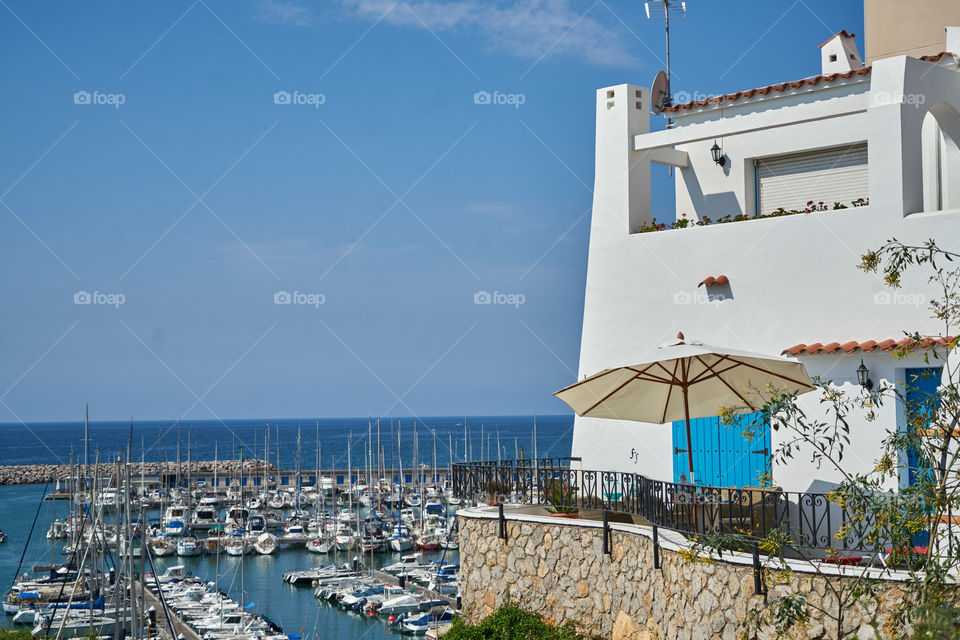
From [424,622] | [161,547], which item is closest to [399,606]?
[424,622]

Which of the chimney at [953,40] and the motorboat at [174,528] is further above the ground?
the chimney at [953,40]

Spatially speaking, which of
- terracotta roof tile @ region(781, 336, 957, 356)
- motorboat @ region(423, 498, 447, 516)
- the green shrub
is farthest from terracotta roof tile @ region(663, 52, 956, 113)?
motorboat @ region(423, 498, 447, 516)

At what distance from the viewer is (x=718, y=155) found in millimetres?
19297

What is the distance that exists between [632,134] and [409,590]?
36.6m

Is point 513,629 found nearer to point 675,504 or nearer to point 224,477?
point 675,504

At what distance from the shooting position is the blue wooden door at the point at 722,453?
54.0 ft

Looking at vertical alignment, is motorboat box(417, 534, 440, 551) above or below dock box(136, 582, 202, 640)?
above

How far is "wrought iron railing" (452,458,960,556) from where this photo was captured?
1273cm

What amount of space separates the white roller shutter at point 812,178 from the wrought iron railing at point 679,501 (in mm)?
6359

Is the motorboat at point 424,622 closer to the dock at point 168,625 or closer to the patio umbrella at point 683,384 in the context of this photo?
the dock at point 168,625

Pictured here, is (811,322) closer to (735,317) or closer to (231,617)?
(735,317)

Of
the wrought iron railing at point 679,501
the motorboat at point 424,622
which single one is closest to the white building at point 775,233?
the wrought iron railing at point 679,501

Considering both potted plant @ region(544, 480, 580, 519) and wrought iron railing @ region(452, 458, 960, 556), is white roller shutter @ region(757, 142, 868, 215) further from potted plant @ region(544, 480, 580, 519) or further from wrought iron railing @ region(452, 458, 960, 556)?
potted plant @ region(544, 480, 580, 519)

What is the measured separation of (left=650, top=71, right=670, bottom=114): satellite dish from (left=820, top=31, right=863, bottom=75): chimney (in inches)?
153
